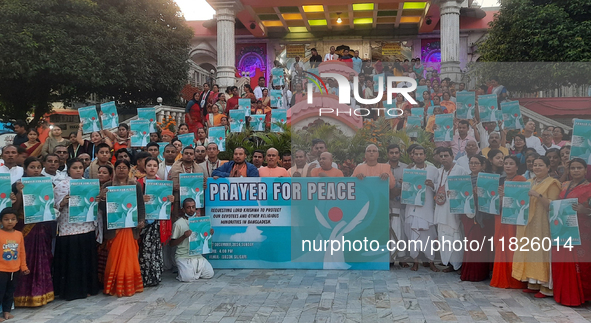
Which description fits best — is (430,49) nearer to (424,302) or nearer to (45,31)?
(45,31)

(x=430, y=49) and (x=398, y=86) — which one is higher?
(x=430, y=49)

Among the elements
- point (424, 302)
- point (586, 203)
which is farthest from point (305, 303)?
point (586, 203)

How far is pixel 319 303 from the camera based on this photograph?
211 inches

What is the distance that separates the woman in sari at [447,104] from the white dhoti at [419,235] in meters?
4.51

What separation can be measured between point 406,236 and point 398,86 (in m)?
7.39

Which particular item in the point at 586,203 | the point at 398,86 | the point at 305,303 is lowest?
the point at 305,303

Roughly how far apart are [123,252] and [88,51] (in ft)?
42.4

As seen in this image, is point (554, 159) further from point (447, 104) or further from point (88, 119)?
point (88, 119)

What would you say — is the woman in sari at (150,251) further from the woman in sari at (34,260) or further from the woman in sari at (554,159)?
the woman in sari at (554,159)

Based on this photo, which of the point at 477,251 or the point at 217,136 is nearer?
the point at 477,251

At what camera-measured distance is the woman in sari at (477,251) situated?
20.5ft

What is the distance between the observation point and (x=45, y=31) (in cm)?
1603

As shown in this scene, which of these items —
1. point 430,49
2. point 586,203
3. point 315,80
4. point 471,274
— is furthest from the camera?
point 430,49

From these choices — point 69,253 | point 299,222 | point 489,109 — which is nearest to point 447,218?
point 299,222
